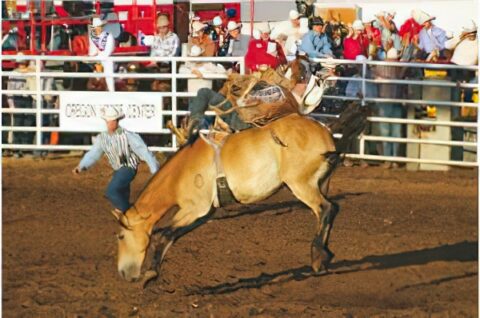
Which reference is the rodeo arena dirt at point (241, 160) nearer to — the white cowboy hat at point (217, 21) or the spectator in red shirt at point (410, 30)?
the spectator in red shirt at point (410, 30)

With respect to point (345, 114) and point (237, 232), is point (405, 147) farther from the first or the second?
point (345, 114)

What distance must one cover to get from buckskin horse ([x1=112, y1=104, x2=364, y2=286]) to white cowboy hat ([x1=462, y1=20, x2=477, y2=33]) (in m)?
4.64

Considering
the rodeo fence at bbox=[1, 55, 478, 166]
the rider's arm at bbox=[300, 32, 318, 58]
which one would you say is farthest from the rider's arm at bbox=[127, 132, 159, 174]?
the rider's arm at bbox=[300, 32, 318, 58]

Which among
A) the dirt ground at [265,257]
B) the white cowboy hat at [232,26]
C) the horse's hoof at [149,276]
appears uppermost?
the white cowboy hat at [232,26]

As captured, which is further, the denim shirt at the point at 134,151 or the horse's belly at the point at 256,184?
the denim shirt at the point at 134,151

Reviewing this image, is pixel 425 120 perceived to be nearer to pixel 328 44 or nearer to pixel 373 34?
pixel 373 34

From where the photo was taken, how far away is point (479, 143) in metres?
11.1

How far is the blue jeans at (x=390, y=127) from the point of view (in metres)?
11.8

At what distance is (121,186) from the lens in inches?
323

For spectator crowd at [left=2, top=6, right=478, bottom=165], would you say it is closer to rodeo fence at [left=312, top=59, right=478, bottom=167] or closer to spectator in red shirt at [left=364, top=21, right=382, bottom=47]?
spectator in red shirt at [left=364, top=21, right=382, bottom=47]

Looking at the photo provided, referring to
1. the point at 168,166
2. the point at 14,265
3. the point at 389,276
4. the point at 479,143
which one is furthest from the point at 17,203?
the point at 479,143

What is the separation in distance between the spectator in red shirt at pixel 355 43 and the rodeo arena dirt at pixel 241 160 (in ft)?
0.07

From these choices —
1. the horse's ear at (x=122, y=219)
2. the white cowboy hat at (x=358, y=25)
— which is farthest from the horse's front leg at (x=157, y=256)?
the white cowboy hat at (x=358, y=25)

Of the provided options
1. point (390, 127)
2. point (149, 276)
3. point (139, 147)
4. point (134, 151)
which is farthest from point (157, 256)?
point (390, 127)
